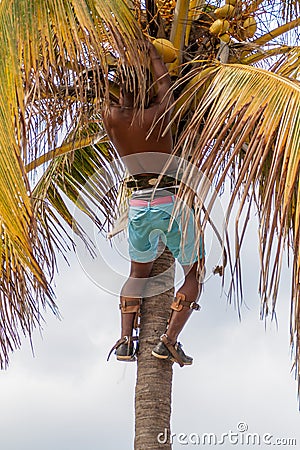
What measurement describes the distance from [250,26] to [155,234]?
1.32 meters

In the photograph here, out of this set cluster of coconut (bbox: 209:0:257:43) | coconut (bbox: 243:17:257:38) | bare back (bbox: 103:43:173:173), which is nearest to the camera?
bare back (bbox: 103:43:173:173)

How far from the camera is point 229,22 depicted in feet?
15.9

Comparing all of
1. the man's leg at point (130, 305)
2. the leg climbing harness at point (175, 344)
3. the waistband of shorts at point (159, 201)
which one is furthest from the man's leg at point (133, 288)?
the waistband of shorts at point (159, 201)

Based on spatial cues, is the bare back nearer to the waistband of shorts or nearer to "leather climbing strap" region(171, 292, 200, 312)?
the waistband of shorts

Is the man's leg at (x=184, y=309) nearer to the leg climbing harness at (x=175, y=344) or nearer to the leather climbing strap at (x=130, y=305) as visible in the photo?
the leg climbing harness at (x=175, y=344)

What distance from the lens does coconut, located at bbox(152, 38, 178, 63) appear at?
4.66 metres

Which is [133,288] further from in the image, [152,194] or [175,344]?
[152,194]

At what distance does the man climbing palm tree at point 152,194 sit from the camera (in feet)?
15.2

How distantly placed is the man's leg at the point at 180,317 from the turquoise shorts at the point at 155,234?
118 millimetres

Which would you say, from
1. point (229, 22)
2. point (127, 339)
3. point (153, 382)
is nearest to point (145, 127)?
point (229, 22)

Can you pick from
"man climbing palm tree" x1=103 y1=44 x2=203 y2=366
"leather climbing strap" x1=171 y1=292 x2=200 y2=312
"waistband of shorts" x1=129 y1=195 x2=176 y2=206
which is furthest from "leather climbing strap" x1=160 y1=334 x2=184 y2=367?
"waistband of shorts" x1=129 y1=195 x2=176 y2=206

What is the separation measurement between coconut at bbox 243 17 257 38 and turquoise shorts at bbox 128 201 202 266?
113cm

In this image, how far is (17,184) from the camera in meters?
3.88

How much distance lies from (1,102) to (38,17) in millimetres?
481
